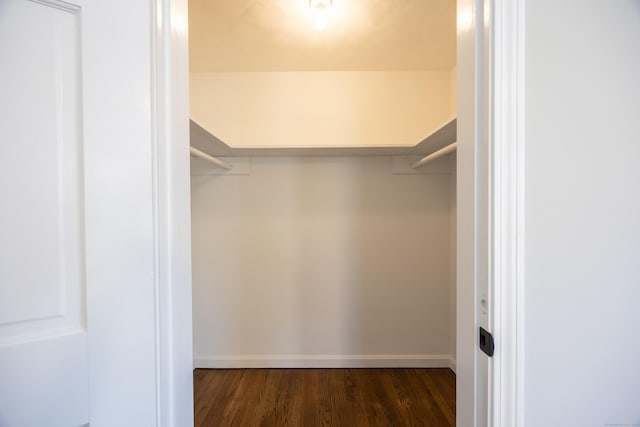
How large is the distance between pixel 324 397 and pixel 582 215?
1900 mm

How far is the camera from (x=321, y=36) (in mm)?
1736

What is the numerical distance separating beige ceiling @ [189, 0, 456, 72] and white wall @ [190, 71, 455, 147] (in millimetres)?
81

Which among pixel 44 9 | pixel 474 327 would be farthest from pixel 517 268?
pixel 44 9

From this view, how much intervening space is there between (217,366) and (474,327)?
7.43 feet

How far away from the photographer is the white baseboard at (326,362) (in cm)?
225

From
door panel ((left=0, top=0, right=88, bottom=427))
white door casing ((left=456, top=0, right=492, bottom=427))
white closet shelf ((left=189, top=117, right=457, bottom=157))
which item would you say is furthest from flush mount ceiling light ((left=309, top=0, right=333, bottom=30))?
door panel ((left=0, top=0, right=88, bottom=427))

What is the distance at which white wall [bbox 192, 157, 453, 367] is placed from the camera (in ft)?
7.47

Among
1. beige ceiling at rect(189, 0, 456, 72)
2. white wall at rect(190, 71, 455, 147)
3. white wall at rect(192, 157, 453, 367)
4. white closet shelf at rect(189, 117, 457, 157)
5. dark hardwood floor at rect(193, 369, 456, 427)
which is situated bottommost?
dark hardwood floor at rect(193, 369, 456, 427)

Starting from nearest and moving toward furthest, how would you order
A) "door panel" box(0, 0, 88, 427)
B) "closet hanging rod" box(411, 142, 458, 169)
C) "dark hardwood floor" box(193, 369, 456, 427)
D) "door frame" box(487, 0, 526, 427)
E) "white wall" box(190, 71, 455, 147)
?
"door panel" box(0, 0, 88, 427), "door frame" box(487, 0, 526, 427), "closet hanging rod" box(411, 142, 458, 169), "dark hardwood floor" box(193, 369, 456, 427), "white wall" box(190, 71, 455, 147)

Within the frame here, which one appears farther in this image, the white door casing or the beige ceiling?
the beige ceiling

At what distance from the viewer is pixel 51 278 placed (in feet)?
1.68

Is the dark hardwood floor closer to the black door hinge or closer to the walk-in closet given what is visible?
the walk-in closet

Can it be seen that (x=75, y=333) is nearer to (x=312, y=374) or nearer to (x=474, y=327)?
(x=474, y=327)

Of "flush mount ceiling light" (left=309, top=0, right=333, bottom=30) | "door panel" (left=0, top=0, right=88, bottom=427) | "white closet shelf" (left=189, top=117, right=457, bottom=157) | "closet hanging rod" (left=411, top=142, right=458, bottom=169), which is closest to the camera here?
"door panel" (left=0, top=0, right=88, bottom=427)
